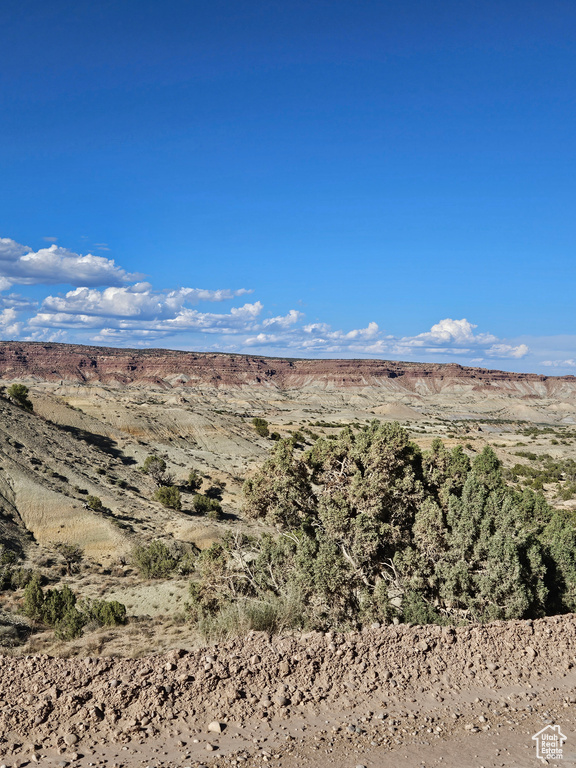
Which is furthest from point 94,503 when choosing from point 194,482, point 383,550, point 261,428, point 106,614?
point 261,428

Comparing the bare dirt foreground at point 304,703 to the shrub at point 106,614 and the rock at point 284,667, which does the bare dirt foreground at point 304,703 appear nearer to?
the rock at point 284,667

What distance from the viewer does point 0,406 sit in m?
46.5

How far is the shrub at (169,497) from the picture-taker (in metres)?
38.5

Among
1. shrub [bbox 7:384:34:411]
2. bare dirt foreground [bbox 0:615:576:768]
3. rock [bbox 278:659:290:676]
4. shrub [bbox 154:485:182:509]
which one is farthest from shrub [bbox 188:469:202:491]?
rock [bbox 278:659:290:676]

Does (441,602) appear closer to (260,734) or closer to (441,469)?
(441,469)

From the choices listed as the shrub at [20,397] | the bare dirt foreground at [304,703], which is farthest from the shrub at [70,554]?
the shrub at [20,397]

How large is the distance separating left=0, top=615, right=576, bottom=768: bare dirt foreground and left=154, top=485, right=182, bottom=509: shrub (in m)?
31.0

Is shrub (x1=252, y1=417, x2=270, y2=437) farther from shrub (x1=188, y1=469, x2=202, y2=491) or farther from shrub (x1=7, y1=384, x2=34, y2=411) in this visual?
shrub (x1=7, y1=384, x2=34, y2=411)

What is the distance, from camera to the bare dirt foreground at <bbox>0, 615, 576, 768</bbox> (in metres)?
6.50

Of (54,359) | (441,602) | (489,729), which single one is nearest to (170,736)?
(489,729)

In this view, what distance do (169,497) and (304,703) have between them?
33109 mm

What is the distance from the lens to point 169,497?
1528 inches

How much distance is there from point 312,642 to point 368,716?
1.58 meters

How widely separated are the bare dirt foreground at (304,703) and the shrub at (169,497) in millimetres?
30981
